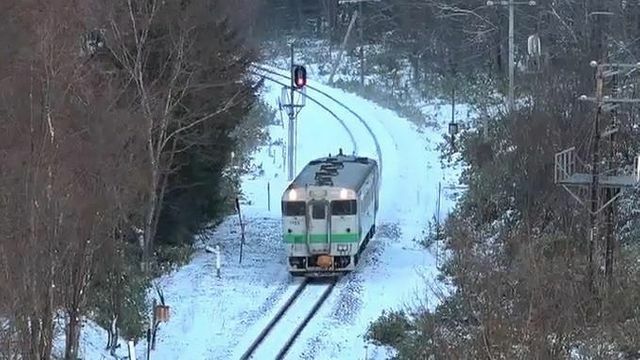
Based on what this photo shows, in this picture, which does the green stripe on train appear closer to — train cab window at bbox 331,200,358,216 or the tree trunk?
train cab window at bbox 331,200,358,216

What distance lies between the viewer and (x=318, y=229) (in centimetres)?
2630

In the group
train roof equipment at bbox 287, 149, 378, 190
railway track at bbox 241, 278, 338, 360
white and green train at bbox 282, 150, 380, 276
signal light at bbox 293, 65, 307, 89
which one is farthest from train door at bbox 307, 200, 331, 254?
signal light at bbox 293, 65, 307, 89

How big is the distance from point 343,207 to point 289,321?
3902mm

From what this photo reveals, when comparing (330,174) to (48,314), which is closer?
(48,314)

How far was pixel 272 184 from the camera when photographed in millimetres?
39188

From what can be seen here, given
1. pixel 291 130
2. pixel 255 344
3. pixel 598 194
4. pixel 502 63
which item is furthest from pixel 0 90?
pixel 502 63

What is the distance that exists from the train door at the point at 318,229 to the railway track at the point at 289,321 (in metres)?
0.85

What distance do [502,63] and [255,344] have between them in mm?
32164

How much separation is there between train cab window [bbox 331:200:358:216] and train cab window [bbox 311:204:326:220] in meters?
0.23

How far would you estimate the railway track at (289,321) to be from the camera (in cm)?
2134

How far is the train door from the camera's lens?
26.2 m

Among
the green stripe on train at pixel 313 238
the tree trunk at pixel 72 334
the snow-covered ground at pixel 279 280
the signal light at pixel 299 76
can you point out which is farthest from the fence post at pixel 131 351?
the signal light at pixel 299 76

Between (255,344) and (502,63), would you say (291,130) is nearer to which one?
(255,344)

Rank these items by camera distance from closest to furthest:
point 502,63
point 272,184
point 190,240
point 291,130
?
point 190,240, point 291,130, point 272,184, point 502,63
